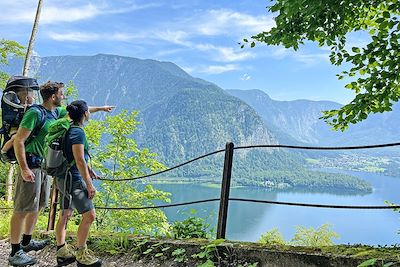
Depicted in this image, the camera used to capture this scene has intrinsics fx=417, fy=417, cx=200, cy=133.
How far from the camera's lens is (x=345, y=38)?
19.2 feet

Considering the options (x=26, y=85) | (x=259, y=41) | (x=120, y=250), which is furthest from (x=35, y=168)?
(x=259, y=41)

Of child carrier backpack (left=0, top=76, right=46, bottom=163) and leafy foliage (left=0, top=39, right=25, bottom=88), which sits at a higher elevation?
leafy foliage (left=0, top=39, right=25, bottom=88)

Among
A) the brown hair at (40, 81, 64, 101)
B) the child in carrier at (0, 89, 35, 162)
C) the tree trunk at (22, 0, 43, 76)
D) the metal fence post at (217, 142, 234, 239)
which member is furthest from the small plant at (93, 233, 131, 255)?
the tree trunk at (22, 0, 43, 76)

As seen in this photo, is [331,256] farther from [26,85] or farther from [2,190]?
[2,190]

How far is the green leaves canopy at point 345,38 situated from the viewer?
4754 millimetres

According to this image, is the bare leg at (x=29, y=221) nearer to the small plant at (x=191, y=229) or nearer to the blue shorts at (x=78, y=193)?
the blue shorts at (x=78, y=193)

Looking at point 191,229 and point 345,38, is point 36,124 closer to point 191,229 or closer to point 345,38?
point 191,229

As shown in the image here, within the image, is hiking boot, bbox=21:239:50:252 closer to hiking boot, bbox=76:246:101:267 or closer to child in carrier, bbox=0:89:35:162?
hiking boot, bbox=76:246:101:267

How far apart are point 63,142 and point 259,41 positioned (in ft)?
10.6

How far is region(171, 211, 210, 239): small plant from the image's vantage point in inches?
196

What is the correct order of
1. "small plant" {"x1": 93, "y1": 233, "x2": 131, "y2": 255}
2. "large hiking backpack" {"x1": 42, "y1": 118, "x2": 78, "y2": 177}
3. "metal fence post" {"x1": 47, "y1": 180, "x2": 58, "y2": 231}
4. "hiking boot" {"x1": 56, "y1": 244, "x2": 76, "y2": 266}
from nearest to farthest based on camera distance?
1. "large hiking backpack" {"x1": 42, "y1": 118, "x2": 78, "y2": 177}
2. "hiking boot" {"x1": 56, "y1": 244, "x2": 76, "y2": 266}
3. "small plant" {"x1": 93, "y1": 233, "x2": 131, "y2": 255}
4. "metal fence post" {"x1": 47, "y1": 180, "x2": 58, "y2": 231}

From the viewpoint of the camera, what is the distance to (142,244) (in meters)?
4.69

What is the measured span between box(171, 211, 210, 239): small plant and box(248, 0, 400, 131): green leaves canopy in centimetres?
235

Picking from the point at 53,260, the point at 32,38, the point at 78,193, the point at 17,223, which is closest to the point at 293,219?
the point at 32,38
